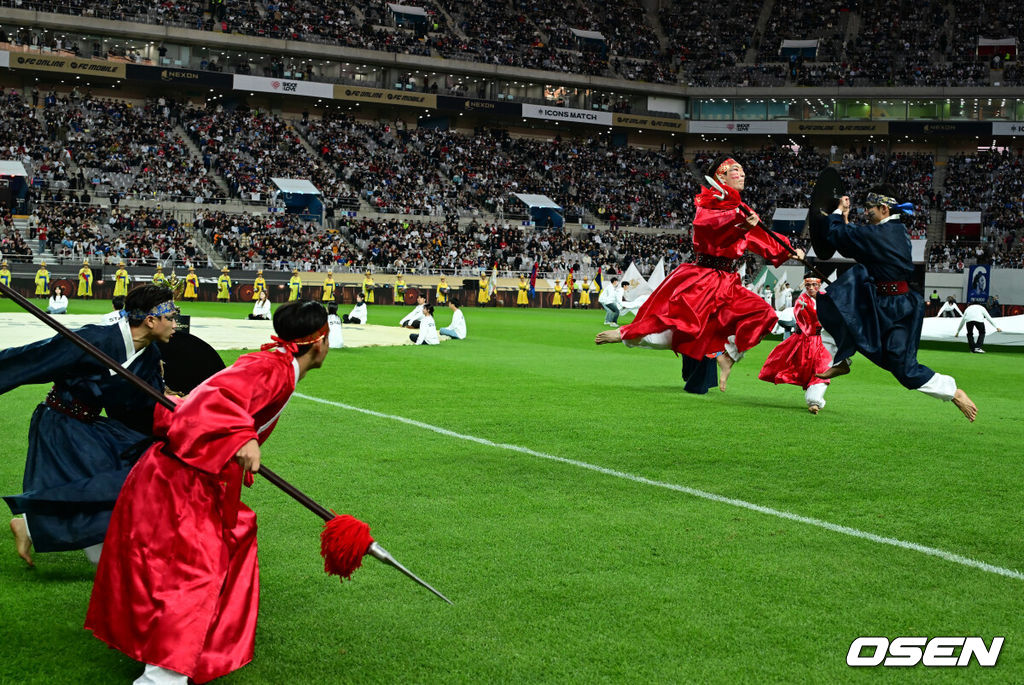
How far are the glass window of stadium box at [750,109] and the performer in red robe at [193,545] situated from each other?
65.3m

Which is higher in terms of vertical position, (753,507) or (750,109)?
(750,109)

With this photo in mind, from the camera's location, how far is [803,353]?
42.1 feet

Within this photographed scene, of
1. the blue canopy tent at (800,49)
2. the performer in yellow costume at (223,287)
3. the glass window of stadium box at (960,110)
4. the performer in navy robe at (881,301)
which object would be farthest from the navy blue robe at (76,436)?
the blue canopy tent at (800,49)

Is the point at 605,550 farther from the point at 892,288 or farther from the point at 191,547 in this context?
the point at 892,288

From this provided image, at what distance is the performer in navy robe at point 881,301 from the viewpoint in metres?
8.08

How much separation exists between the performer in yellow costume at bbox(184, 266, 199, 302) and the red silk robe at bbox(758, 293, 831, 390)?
1132 inches

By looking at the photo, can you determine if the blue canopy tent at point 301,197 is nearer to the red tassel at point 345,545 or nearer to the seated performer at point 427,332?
the seated performer at point 427,332

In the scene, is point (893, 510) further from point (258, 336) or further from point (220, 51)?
point (220, 51)

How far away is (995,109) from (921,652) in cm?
6532

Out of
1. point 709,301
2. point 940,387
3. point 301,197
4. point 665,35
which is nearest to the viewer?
point 940,387

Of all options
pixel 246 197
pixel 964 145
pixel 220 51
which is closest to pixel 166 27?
pixel 220 51

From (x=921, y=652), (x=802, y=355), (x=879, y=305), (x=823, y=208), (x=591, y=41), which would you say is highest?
(x=591, y=41)

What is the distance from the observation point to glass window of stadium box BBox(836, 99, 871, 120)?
63625mm

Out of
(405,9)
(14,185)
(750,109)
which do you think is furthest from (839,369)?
(750,109)
